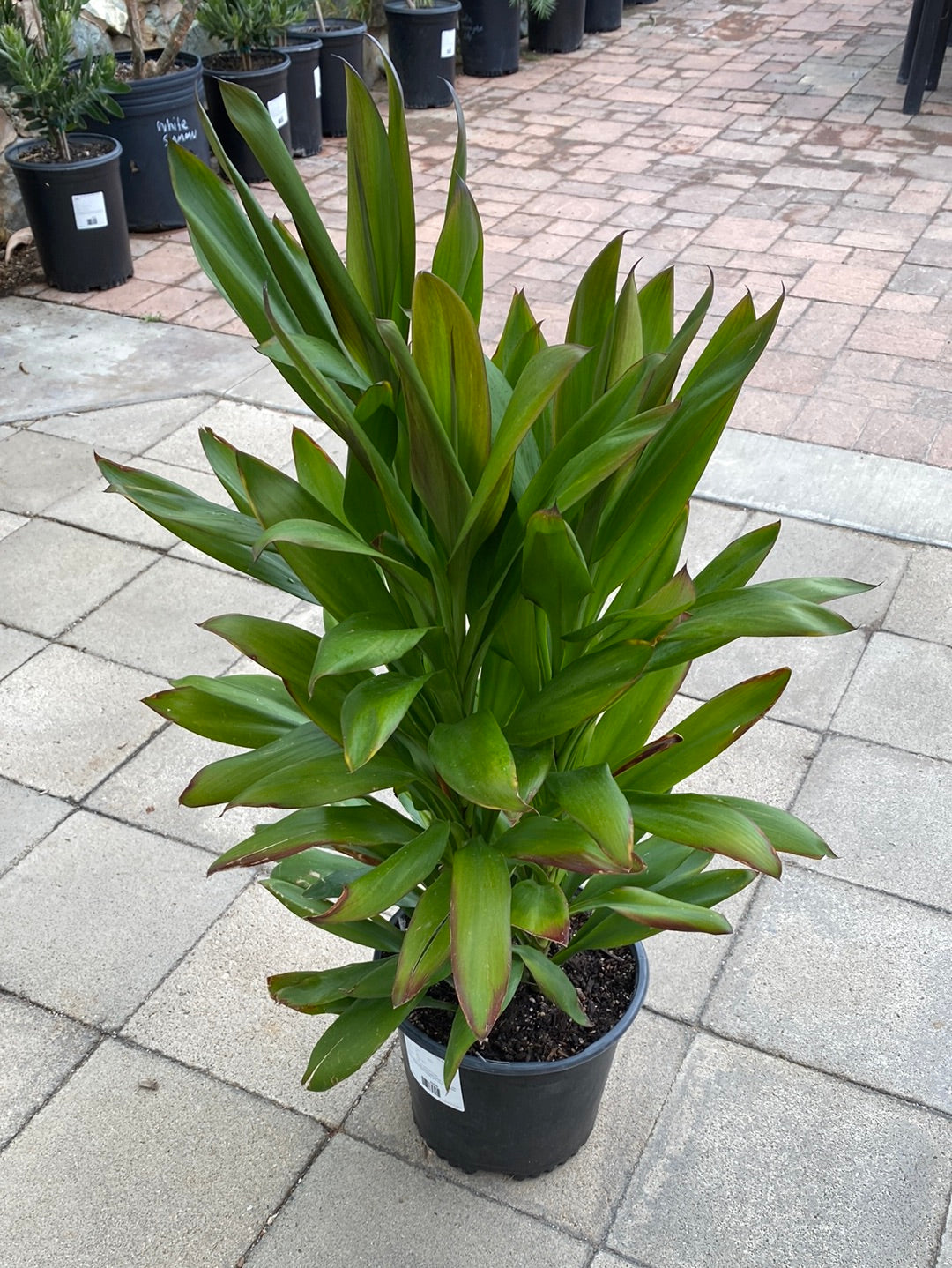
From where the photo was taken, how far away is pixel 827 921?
2.29 meters

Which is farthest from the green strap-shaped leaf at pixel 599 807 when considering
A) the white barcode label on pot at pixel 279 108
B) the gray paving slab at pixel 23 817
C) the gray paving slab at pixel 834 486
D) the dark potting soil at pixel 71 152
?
the white barcode label on pot at pixel 279 108

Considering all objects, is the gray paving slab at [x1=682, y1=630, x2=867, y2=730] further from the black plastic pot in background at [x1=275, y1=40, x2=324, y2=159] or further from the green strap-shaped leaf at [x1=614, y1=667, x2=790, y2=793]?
the black plastic pot in background at [x1=275, y1=40, x2=324, y2=159]

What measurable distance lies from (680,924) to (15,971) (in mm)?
1316

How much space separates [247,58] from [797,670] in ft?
13.2

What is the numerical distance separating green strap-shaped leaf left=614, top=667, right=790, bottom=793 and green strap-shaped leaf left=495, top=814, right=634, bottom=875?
0.16 meters

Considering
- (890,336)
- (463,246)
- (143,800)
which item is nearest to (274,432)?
(143,800)

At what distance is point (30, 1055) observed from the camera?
2064mm

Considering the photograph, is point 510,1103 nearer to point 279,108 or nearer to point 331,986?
point 331,986

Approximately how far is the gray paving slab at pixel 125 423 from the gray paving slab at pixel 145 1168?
7.10 feet

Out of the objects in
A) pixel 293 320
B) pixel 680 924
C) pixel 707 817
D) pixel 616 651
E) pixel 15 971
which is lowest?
pixel 15 971

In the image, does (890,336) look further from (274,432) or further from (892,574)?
(274,432)

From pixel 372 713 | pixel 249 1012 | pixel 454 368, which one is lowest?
pixel 249 1012

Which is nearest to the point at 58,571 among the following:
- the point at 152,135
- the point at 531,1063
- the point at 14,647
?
the point at 14,647

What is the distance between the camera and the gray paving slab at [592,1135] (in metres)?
1.84
